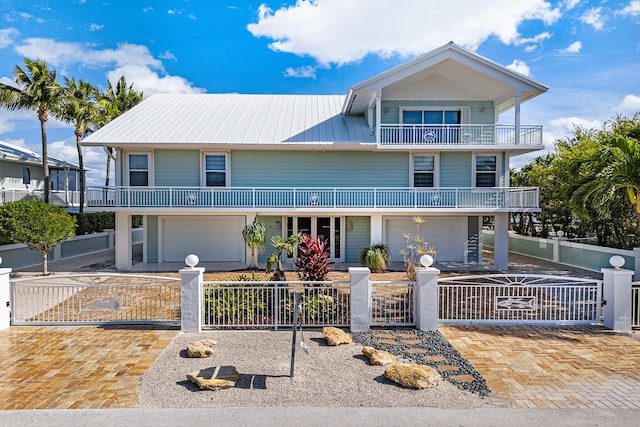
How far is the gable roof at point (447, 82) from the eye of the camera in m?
15.1

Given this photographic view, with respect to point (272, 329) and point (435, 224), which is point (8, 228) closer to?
point (272, 329)

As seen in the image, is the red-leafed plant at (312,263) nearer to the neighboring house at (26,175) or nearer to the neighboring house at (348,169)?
the neighboring house at (348,169)

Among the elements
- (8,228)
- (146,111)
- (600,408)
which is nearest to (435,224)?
(600,408)

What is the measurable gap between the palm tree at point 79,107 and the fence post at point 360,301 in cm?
2016

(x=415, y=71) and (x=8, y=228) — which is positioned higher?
(x=415, y=71)

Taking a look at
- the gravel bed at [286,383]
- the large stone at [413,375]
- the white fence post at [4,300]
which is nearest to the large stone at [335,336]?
the gravel bed at [286,383]

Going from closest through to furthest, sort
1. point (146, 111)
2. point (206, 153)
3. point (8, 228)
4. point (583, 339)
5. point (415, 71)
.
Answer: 1. point (583, 339)
2. point (8, 228)
3. point (415, 71)
4. point (206, 153)
5. point (146, 111)

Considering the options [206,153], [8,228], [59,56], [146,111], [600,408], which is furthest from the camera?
[59,56]

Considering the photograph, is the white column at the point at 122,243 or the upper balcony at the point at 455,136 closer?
the white column at the point at 122,243

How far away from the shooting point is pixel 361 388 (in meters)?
5.37

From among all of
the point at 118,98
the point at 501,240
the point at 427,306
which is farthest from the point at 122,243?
the point at 118,98

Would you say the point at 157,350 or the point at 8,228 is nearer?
the point at 157,350

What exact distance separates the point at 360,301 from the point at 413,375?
2260 millimetres

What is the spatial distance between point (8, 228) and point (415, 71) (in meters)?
15.6
